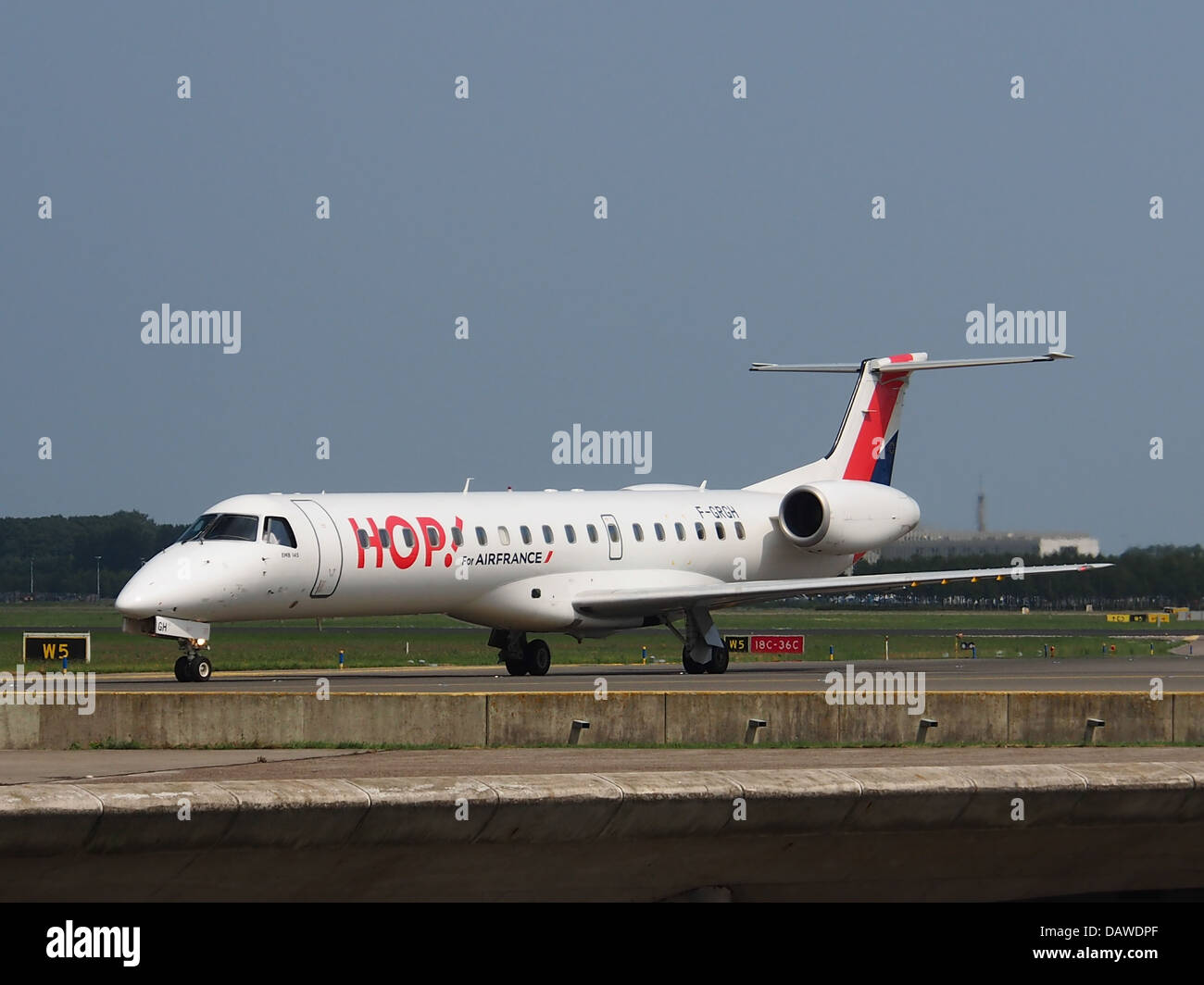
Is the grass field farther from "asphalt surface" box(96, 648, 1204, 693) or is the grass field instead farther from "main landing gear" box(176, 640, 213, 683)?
"main landing gear" box(176, 640, 213, 683)

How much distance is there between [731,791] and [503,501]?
24.8m

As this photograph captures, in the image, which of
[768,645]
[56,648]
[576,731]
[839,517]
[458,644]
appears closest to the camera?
[576,731]

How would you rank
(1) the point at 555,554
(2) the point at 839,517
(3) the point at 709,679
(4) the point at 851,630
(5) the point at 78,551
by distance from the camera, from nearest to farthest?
(3) the point at 709,679 < (1) the point at 555,554 < (2) the point at 839,517 < (4) the point at 851,630 < (5) the point at 78,551

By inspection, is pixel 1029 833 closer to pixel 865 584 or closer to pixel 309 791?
pixel 309 791

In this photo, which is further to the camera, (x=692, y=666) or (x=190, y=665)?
(x=692, y=666)

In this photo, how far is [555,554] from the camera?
3728cm

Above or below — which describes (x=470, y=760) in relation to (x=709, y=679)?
below

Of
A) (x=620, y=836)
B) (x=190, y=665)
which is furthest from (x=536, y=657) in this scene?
(x=620, y=836)

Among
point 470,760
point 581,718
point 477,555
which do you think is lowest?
point 470,760

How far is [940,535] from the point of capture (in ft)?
326

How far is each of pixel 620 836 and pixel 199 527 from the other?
2186 centimetres

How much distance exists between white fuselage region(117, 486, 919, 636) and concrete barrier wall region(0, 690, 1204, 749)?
10.9 m

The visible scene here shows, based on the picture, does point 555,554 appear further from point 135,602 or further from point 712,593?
point 135,602
